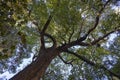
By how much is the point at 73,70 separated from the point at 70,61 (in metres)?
0.93

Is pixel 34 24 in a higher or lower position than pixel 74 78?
higher

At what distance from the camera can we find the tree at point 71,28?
448 inches

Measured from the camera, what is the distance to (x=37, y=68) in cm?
1111

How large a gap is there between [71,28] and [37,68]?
2.66m

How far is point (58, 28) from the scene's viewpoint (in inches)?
518

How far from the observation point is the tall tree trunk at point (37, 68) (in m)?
10.5

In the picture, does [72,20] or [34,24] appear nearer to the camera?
[72,20]

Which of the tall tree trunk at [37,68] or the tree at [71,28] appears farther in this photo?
the tree at [71,28]

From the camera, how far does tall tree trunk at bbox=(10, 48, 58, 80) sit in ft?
34.3

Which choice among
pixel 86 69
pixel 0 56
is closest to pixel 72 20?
pixel 86 69

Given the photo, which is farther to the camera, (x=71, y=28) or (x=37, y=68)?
(x=71, y=28)

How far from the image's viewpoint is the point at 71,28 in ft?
40.7

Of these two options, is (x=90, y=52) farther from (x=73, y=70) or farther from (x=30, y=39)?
(x=30, y=39)

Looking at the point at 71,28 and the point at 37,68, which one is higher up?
the point at 71,28
